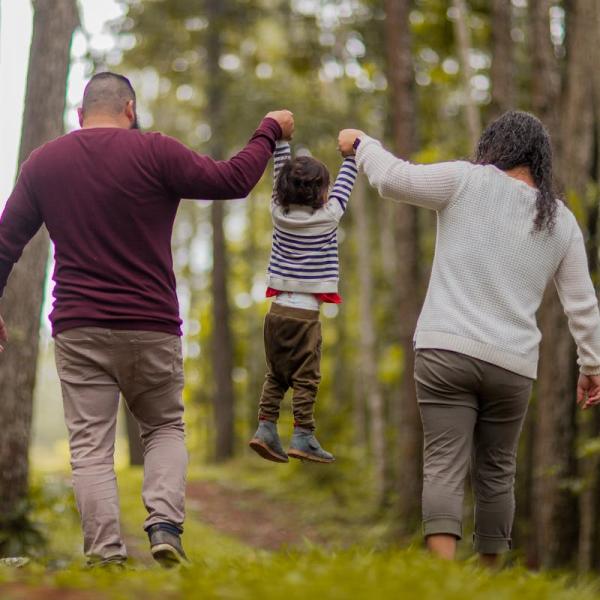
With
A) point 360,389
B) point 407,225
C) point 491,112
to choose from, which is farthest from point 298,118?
point 360,389

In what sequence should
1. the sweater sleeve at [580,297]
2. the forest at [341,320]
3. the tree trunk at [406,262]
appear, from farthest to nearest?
1. the tree trunk at [406,262]
2. the sweater sleeve at [580,297]
3. the forest at [341,320]

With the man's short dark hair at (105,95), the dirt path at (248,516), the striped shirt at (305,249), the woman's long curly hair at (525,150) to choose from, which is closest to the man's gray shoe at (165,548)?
the striped shirt at (305,249)

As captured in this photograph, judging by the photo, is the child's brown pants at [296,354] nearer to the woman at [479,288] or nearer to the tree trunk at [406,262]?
the woman at [479,288]

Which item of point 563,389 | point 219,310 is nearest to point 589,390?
point 563,389

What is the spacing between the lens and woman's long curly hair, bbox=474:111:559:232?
4.94 metres

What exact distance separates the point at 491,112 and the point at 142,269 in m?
7.94

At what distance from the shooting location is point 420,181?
15.8ft

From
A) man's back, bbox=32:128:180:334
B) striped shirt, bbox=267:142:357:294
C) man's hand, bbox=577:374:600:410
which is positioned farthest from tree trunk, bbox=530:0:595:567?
man's back, bbox=32:128:180:334

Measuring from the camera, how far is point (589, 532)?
10094 mm

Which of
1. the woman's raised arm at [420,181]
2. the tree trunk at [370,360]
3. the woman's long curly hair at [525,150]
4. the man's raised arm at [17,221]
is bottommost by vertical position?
the tree trunk at [370,360]

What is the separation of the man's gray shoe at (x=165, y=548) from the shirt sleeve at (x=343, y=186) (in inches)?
75.0

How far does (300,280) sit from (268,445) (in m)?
0.90

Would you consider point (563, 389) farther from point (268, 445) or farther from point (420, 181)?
point (420, 181)

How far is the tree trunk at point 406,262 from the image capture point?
44.1 feet
